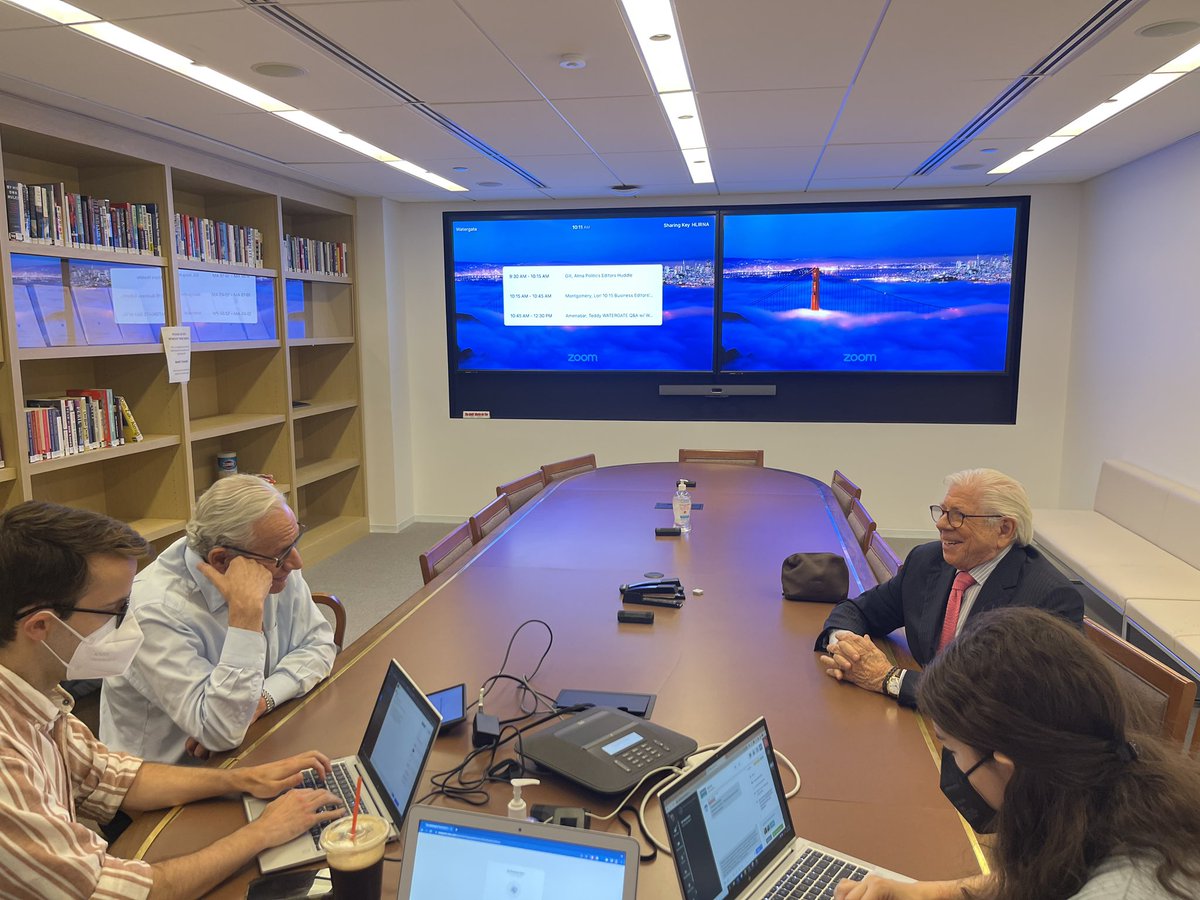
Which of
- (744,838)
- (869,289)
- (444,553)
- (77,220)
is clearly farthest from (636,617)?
(869,289)

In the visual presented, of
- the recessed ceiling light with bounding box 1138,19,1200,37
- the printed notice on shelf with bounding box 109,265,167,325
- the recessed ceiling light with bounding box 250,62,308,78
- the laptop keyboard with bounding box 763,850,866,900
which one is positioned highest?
the recessed ceiling light with bounding box 1138,19,1200,37

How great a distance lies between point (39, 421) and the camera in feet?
12.4

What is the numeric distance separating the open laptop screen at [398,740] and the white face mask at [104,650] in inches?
18.4

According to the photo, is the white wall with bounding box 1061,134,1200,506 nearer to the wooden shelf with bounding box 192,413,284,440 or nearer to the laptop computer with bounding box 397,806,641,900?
the laptop computer with bounding box 397,806,641,900

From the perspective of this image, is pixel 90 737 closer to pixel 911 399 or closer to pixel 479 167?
pixel 479 167

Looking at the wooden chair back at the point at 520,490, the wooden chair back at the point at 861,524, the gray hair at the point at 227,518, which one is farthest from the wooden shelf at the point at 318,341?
the gray hair at the point at 227,518

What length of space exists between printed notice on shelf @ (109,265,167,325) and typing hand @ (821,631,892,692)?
3963 mm

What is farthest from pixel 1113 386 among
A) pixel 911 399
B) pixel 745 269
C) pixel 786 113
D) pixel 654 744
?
pixel 654 744

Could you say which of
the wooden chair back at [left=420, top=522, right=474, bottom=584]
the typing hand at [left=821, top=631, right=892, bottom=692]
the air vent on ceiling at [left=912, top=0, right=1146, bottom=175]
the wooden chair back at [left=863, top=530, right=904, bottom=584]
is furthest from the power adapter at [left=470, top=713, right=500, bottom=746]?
the air vent on ceiling at [left=912, top=0, right=1146, bottom=175]

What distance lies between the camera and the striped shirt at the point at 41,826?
119 centimetres

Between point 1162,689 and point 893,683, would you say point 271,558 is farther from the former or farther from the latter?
point 1162,689

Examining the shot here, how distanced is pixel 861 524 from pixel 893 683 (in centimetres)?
183

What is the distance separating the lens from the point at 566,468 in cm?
530

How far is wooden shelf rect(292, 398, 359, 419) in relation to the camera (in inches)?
237
